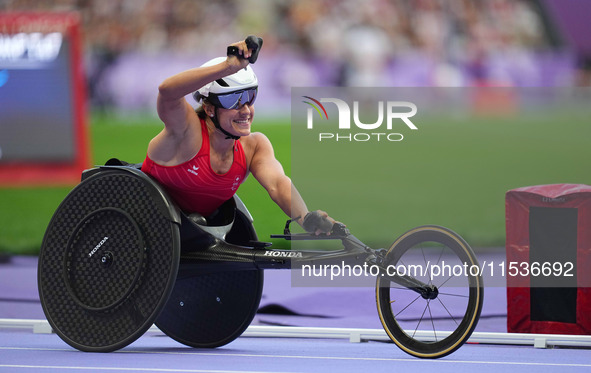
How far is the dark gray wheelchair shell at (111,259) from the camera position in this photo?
4.25 m

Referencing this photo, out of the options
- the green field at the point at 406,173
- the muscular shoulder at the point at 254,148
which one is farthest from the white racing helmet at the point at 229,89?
the green field at the point at 406,173

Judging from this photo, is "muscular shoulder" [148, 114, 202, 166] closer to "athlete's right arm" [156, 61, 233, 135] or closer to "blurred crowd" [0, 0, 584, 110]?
"athlete's right arm" [156, 61, 233, 135]

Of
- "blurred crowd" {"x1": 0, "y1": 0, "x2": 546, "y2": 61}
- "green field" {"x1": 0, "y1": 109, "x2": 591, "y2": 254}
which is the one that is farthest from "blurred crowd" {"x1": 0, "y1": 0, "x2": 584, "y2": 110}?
"green field" {"x1": 0, "y1": 109, "x2": 591, "y2": 254}

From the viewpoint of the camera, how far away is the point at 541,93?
24.3 m

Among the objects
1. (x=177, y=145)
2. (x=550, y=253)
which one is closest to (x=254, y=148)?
(x=177, y=145)

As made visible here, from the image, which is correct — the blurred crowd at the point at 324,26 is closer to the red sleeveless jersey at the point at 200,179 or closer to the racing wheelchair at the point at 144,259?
the red sleeveless jersey at the point at 200,179

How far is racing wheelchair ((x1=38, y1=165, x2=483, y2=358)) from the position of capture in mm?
4207

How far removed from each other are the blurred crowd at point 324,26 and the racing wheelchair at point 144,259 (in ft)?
69.6

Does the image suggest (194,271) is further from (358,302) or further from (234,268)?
(358,302)

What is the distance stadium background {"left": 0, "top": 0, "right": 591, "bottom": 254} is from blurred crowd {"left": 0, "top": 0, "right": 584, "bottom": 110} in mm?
35

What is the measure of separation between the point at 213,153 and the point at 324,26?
75.8 feet

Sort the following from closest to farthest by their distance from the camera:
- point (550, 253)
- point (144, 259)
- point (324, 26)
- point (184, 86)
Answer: point (184, 86), point (144, 259), point (550, 253), point (324, 26)

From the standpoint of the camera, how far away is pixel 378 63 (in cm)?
2456

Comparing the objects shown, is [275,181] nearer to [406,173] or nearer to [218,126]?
[218,126]
